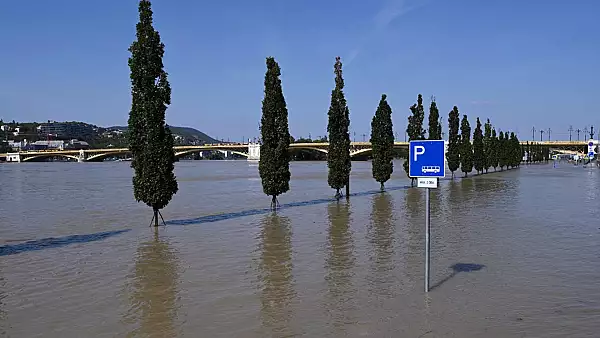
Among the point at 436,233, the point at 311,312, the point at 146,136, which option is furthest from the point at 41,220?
the point at 311,312

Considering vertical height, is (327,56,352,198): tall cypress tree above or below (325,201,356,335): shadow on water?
above

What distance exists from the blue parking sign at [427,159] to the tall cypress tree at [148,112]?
12396 millimetres

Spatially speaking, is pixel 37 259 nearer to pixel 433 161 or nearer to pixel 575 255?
pixel 433 161

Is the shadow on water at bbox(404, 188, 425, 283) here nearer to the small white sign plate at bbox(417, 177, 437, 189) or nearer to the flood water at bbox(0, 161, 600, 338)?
the flood water at bbox(0, 161, 600, 338)

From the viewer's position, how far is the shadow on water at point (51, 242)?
15023 mm

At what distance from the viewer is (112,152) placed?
142000 mm

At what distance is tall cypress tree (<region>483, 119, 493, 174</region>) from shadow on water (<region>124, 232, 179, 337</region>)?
60941 millimetres

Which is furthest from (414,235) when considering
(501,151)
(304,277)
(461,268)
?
(501,151)

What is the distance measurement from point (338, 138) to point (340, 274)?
2071cm

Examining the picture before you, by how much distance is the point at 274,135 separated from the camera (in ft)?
81.6

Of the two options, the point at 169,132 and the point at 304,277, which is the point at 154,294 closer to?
the point at 304,277

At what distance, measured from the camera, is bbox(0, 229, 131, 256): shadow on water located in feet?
49.3

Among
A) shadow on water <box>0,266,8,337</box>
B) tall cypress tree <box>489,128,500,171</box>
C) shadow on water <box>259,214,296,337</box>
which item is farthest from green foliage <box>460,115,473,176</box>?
shadow on water <box>0,266,8,337</box>

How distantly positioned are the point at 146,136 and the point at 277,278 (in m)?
10.4
